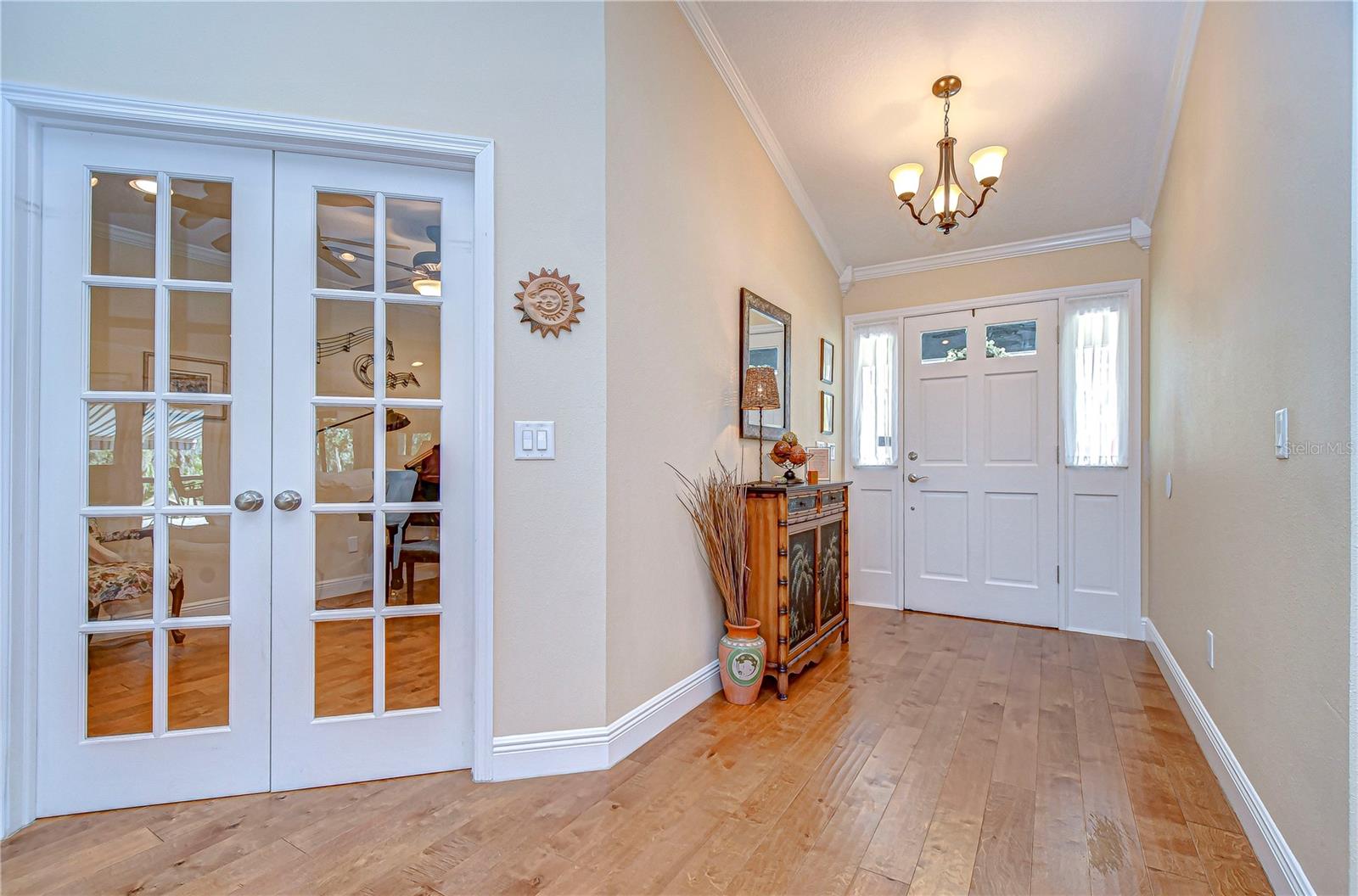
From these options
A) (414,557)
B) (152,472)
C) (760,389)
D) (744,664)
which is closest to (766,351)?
(760,389)

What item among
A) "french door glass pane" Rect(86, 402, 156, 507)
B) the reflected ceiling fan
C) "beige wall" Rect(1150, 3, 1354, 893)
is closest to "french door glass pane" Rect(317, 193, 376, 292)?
the reflected ceiling fan

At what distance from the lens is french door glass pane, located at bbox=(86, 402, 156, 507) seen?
5.71 ft

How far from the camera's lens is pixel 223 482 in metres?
1.81

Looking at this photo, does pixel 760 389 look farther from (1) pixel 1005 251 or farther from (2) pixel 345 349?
(1) pixel 1005 251

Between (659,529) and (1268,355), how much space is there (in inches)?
76.5

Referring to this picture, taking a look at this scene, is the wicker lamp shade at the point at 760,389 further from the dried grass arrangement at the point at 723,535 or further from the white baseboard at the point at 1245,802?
the white baseboard at the point at 1245,802

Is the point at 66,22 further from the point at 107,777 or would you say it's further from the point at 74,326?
the point at 107,777

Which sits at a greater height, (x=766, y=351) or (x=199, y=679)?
(x=766, y=351)

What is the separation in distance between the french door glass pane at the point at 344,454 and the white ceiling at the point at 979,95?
2.28 m

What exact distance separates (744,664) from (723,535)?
0.57 m

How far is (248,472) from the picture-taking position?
1815 millimetres

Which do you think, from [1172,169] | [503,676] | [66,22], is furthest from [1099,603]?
[66,22]

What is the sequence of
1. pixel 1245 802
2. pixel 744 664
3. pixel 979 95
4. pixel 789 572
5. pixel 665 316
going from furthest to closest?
1. pixel 979 95
2. pixel 789 572
3. pixel 744 664
4. pixel 665 316
5. pixel 1245 802

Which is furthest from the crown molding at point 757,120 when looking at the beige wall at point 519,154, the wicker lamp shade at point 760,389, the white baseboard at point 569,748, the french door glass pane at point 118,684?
the french door glass pane at point 118,684
